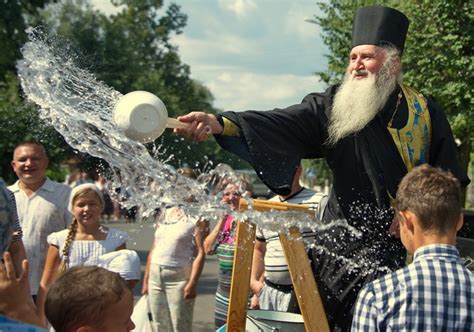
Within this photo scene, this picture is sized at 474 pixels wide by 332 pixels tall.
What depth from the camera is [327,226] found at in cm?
367

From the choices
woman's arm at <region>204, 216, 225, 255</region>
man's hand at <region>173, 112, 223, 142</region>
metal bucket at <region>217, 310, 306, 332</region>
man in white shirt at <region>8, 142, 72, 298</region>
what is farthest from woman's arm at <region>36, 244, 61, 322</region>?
man's hand at <region>173, 112, 223, 142</region>

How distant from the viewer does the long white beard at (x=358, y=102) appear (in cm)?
362

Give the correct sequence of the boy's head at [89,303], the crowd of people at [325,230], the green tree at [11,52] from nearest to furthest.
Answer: the boy's head at [89,303] → the crowd of people at [325,230] → the green tree at [11,52]

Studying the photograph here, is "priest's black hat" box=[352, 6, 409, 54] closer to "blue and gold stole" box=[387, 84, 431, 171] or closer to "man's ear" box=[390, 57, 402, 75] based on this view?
"man's ear" box=[390, 57, 402, 75]

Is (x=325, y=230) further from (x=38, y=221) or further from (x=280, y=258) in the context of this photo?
(x=38, y=221)

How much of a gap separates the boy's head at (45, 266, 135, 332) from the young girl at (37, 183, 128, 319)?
264 cm

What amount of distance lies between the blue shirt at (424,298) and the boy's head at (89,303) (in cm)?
75

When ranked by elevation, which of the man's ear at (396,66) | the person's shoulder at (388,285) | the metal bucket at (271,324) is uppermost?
the man's ear at (396,66)

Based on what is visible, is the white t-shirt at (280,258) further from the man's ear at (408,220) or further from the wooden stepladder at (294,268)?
the man's ear at (408,220)

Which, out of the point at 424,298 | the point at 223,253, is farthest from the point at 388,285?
the point at 223,253

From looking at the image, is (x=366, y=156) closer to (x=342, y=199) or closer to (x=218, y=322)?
(x=342, y=199)

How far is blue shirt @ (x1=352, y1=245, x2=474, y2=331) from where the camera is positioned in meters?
2.40

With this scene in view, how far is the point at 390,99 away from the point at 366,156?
35cm

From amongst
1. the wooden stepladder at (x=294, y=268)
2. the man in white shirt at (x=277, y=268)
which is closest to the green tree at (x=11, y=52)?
the man in white shirt at (x=277, y=268)
